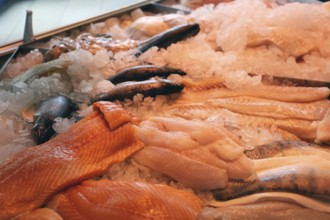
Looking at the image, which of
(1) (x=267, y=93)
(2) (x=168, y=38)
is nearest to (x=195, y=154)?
(1) (x=267, y=93)

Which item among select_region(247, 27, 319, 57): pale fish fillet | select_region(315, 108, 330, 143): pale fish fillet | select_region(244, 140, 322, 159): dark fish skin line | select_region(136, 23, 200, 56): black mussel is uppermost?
select_region(136, 23, 200, 56): black mussel

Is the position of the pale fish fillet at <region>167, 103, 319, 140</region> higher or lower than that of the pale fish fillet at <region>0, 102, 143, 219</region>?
lower

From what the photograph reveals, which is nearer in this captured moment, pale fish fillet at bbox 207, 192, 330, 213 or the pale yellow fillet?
pale fish fillet at bbox 207, 192, 330, 213

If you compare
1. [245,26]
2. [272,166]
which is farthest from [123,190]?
[245,26]

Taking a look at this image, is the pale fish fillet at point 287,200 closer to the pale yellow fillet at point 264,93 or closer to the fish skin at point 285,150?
the fish skin at point 285,150

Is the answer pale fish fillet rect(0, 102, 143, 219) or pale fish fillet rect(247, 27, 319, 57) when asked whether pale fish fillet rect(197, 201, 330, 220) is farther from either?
pale fish fillet rect(247, 27, 319, 57)

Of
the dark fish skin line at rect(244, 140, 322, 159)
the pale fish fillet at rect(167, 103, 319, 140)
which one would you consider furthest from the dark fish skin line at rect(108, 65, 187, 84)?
the dark fish skin line at rect(244, 140, 322, 159)

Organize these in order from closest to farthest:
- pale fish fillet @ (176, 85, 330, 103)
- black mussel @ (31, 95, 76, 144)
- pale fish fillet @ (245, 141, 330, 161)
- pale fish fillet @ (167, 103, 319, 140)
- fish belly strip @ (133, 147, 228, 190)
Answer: fish belly strip @ (133, 147, 228, 190) < pale fish fillet @ (245, 141, 330, 161) < black mussel @ (31, 95, 76, 144) < pale fish fillet @ (167, 103, 319, 140) < pale fish fillet @ (176, 85, 330, 103)

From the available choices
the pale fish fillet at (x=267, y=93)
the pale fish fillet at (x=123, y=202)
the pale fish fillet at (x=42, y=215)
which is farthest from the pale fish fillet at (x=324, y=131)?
the pale fish fillet at (x=42, y=215)

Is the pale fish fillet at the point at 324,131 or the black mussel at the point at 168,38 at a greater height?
the black mussel at the point at 168,38
